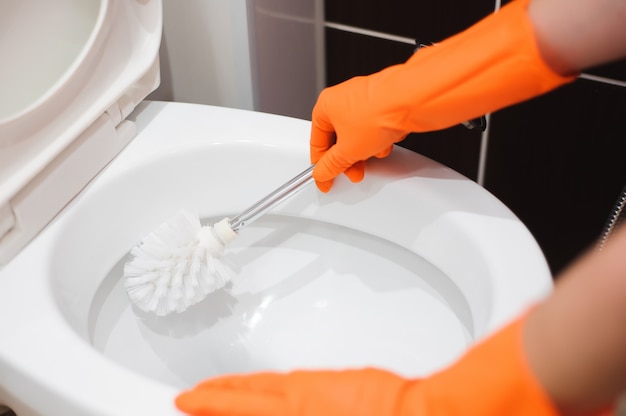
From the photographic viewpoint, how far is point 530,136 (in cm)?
89

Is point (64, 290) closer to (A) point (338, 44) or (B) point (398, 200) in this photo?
(B) point (398, 200)

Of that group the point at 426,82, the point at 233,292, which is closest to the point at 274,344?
the point at 233,292

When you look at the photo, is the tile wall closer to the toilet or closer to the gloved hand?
the toilet

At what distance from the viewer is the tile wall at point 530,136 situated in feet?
2.76

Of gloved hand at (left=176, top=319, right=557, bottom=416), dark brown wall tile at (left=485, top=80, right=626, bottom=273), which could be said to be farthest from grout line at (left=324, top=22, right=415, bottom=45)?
gloved hand at (left=176, top=319, right=557, bottom=416)

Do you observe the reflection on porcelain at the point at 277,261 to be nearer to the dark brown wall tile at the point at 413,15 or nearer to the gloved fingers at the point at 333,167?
the gloved fingers at the point at 333,167

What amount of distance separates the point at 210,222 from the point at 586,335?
503 millimetres

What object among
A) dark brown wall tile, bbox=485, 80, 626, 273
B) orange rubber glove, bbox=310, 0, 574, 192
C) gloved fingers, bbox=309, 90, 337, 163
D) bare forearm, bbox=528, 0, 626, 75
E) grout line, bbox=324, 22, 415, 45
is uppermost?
bare forearm, bbox=528, 0, 626, 75

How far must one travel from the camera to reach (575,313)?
322 mm

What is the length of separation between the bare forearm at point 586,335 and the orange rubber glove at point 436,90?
249 millimetres

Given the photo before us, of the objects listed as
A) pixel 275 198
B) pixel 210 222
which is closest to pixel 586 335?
pixel 275 198

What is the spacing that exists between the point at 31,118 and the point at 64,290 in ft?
0.48

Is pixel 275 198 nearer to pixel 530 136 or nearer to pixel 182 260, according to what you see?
pixel 182 260

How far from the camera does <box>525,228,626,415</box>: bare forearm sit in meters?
0.31
